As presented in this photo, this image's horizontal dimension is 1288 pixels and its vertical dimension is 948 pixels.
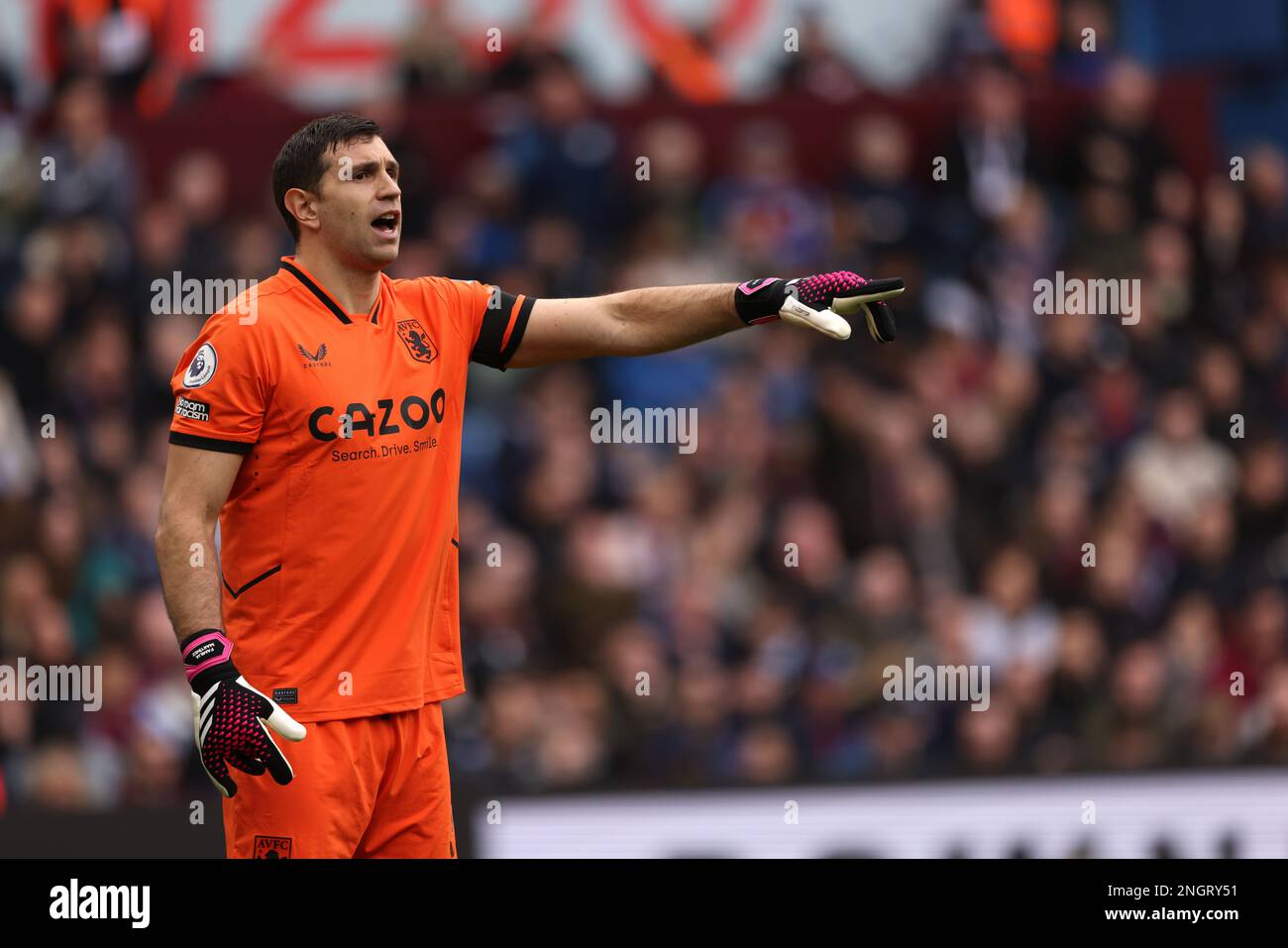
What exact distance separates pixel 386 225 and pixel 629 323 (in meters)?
Answer: 0.79

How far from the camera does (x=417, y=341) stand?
19.1 feet

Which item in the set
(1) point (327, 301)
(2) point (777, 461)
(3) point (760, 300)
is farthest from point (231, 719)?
(2) point (777, 461)

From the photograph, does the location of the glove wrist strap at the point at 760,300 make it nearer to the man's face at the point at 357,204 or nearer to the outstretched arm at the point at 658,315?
the outstretched arm at the point at 658,315

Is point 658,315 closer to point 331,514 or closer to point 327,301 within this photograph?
point 327,301

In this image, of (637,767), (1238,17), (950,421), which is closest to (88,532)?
(637,767)

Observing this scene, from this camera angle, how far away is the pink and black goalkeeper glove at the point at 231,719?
17.4 ft

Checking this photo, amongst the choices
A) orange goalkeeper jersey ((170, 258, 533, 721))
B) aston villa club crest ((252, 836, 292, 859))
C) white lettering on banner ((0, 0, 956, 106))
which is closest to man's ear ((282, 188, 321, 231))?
orange goalkeeper jersey ((170, 258, 533, 721))

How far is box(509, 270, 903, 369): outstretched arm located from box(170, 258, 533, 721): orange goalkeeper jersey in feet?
1.36

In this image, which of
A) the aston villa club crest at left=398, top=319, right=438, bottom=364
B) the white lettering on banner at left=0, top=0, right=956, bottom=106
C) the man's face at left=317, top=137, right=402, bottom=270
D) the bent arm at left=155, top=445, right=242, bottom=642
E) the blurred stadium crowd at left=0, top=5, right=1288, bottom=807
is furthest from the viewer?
the white lettering on banner at left=0, top=0, right=956, bottom=106

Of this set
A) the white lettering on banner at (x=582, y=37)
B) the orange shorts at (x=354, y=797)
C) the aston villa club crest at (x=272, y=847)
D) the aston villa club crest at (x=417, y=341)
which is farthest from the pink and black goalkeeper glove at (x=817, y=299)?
the white lettering on banner at (x=582, y=37)

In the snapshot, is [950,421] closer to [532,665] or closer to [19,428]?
[532,665]

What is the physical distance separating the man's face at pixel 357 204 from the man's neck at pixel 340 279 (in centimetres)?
4

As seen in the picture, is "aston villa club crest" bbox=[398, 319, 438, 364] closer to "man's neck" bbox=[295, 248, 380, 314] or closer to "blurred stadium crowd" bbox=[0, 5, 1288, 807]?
"man's neck" bbox=[295, 248, 380, 314]

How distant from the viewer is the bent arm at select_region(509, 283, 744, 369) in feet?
19.8
